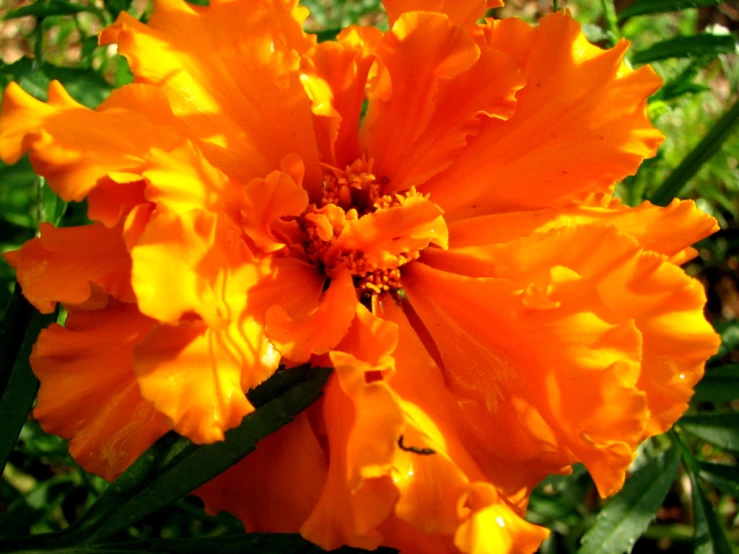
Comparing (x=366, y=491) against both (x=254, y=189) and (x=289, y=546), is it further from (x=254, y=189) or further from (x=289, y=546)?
(x=254, y=189)

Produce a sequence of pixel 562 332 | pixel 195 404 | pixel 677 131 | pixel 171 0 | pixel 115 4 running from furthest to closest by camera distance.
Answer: pixel 677 131
pixel 115 4
pixel 171 0
pixel 562 332
pixel 195 404

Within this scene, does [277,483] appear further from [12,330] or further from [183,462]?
[12,330]

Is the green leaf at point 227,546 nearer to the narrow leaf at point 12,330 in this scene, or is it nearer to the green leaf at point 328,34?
the narrow leaf at point 12,330

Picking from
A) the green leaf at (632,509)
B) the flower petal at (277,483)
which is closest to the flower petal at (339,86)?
the flower petal at (277,483)

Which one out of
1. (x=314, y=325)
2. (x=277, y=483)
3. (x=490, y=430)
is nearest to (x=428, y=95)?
(x=314, y=325)

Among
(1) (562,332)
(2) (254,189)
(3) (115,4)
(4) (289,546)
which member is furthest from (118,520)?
(3) (115,4)

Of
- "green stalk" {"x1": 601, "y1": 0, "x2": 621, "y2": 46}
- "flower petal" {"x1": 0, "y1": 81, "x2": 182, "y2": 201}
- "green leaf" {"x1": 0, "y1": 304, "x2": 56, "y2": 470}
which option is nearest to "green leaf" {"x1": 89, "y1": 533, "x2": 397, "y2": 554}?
"green leaf" {"x1": 0, "y1": 304, "x2": 56, "y2": 470}
